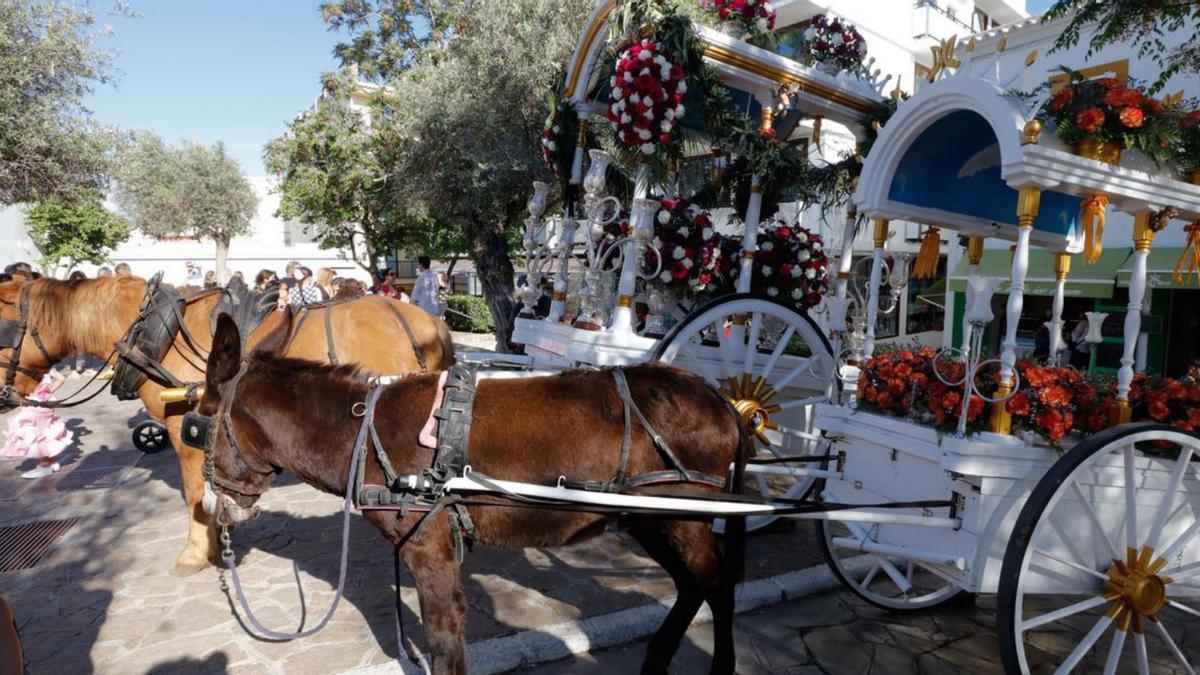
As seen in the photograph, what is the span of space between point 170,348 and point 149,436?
11.8ft

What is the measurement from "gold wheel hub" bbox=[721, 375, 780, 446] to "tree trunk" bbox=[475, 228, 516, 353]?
8.33m

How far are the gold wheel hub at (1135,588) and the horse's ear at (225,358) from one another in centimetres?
415

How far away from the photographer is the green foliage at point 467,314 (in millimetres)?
22641

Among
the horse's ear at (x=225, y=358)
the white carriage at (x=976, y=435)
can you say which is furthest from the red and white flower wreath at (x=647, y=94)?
the horse's ear at (x=225, y=358)

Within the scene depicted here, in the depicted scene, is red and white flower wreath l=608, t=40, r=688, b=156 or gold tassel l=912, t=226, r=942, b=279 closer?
red and white flower wreath l=608, t=40, r=688, b=156

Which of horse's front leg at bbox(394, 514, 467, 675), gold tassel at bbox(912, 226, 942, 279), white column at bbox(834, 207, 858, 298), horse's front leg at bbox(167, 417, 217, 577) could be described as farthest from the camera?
white column at bbox(834, 207, 858, 298)

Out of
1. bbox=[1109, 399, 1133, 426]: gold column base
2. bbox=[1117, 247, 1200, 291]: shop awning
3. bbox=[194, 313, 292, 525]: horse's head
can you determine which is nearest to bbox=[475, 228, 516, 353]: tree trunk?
bbox=[194, 313, 292, 525]: horse's head

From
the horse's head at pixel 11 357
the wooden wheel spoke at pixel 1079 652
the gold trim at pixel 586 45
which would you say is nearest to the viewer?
the wooden wheel spoke at pixel 1079 652

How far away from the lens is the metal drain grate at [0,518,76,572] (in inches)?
186

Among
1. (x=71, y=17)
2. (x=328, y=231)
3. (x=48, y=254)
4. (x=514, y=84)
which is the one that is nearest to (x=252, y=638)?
(x=514, y=84)

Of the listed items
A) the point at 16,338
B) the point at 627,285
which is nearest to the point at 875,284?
the point at 627,285

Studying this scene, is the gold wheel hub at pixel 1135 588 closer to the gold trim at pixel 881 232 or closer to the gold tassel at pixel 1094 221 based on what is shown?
the gold tassel at pixel 1094 221

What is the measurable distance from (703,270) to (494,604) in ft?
9.38

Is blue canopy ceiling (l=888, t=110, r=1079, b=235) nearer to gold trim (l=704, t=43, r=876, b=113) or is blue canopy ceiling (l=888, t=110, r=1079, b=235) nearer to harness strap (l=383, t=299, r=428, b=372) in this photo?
gold trim (l=704, t=43, r=876, b=113)
